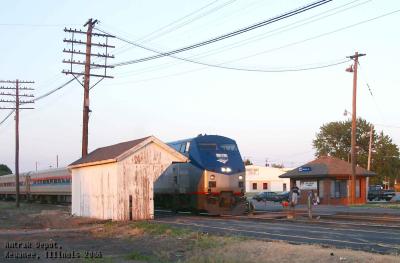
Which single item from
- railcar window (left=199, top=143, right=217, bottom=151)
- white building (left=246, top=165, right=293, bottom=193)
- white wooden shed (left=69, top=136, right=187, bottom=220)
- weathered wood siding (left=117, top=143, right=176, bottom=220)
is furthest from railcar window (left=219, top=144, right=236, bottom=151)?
white building (left=246, top=165, right=293, bottom=193)

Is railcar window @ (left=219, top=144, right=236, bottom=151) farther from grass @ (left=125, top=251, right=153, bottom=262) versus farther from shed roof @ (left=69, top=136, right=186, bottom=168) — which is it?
grass @ (left=125, top=251, right=153, bottom=262)

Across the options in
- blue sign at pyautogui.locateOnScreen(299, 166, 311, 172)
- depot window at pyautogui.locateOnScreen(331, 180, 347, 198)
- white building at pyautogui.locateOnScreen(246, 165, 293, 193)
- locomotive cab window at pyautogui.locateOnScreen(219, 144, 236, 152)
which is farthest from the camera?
white building at pyautogui.locateOnScreen(246, 165, 293, 193)

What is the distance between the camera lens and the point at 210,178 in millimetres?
29172

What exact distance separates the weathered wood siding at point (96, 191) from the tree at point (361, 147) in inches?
3223

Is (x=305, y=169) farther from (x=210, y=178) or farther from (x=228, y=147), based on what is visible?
(x=210, y=178)

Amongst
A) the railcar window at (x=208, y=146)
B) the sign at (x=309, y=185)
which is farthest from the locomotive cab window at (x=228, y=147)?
the sign at (x=309, y=185)

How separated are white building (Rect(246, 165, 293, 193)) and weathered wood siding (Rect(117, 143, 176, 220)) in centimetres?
7746

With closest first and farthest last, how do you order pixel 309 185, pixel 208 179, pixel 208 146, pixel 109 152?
pixel 208 179 < pixel 109 152 < pixel 208 146 < pixel 309 185

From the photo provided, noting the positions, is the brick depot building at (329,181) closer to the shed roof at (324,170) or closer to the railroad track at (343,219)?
the shed roof at (324,170)

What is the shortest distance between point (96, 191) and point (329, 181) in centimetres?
2704

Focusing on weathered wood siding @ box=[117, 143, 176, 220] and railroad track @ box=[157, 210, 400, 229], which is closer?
railroad track @ box=[157, 210, 400, 229]

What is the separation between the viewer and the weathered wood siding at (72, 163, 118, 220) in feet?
90.2

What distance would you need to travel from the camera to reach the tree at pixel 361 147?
107m

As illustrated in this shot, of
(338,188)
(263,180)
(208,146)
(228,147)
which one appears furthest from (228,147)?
(263,180)
